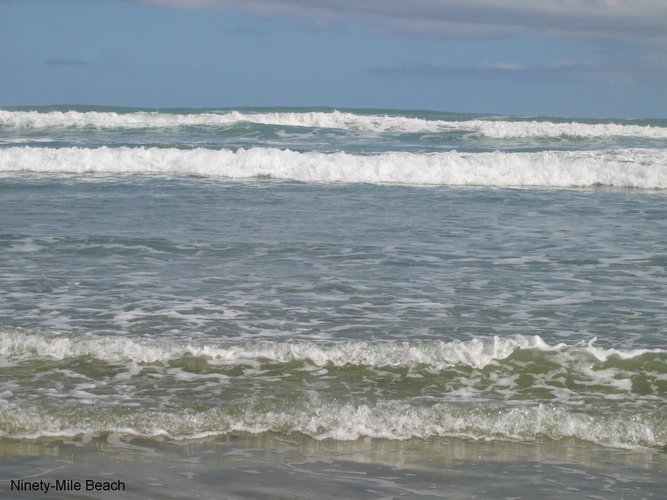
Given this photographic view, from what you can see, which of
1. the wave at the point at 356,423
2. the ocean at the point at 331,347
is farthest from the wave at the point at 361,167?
the wave at the point at 356,423

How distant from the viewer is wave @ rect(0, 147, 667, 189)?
61.1 feet

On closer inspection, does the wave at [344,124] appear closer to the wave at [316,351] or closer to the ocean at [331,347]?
the ocean at [331,347]

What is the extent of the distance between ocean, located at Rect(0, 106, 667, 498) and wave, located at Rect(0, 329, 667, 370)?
2 cm

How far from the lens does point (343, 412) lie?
205 inches

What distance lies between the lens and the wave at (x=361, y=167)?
61.1 feet

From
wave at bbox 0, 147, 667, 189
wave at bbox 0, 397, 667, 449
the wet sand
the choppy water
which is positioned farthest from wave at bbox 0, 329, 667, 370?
wave at bbox 0, 147, 667, 189

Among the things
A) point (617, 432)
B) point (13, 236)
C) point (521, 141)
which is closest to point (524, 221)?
point (13, 236)

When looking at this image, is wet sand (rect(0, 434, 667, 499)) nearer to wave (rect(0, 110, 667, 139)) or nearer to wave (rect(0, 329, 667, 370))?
wave (rect(0, 329, 667, 370))

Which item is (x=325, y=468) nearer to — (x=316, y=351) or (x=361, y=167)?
(x=316, y=351)

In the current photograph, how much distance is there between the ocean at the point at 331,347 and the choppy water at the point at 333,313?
0.02 metres

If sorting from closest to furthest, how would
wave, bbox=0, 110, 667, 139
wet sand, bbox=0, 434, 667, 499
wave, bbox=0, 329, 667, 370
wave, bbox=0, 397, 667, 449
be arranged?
1. wet sand, bbox=0, 434, 667, 499
2. wave, bbox=0, 397, 667, 449
3. wave, bbox=0, 329, 667, 370
4. wave, bbox=0, 110, 667, 139

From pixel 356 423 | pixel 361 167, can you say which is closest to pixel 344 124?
pixel 361 167

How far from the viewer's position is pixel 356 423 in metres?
5.09

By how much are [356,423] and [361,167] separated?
14.5 meters
